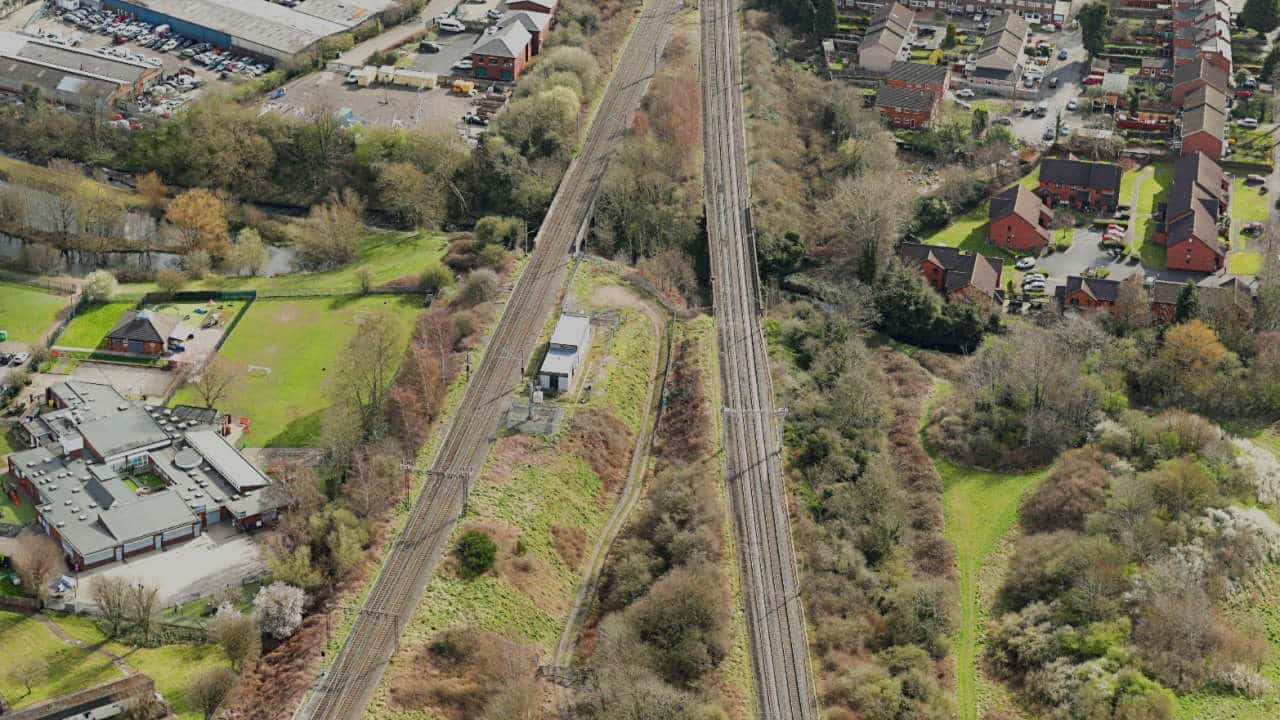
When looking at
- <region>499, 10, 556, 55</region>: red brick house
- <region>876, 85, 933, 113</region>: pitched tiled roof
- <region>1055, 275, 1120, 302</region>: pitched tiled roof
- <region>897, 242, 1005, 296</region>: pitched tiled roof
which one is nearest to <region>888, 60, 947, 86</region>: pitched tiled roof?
<region>876, 85, 933, 113</region>: pitched tiled roof

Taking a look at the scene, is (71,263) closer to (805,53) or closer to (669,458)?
(669,458)

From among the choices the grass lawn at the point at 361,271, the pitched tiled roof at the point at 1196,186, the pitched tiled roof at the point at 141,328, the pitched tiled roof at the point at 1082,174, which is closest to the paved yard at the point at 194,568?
the pitched tiled roof at the point at 141,328

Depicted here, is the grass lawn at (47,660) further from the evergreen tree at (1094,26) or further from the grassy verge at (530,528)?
the evergreen tree at (1094,26)

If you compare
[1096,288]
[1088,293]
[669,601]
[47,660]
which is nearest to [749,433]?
[669,601]

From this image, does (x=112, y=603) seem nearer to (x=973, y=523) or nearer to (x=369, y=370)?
(x=369, y=370)

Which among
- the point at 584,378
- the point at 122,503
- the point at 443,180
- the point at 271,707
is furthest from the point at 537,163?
the point at 271,707
